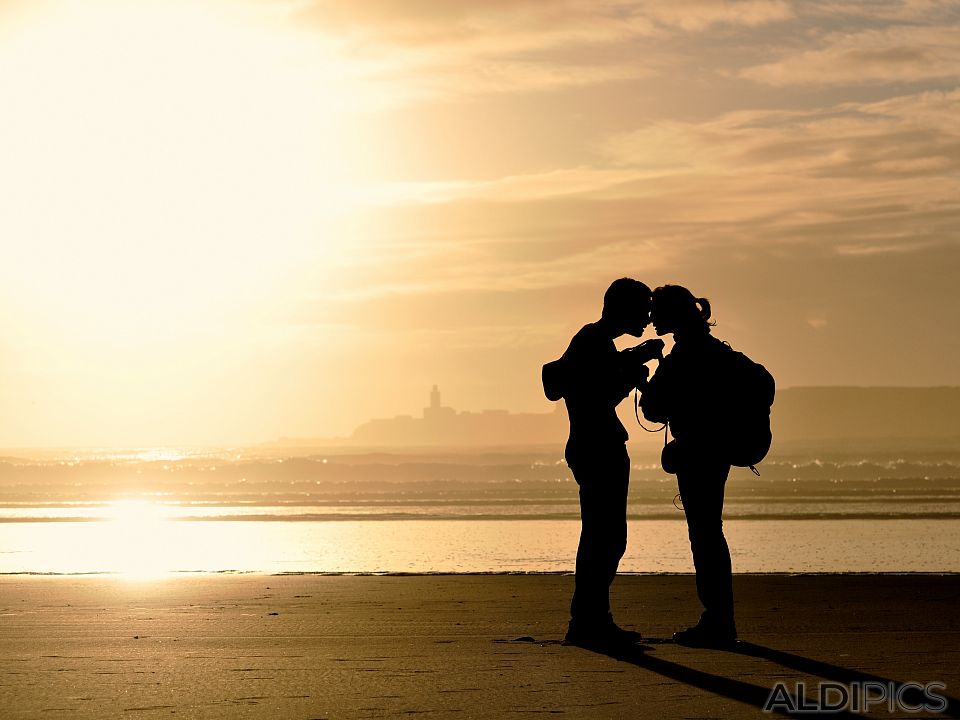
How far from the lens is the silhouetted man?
6.87m

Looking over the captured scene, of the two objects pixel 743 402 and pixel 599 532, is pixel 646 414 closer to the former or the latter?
pixel 743 402

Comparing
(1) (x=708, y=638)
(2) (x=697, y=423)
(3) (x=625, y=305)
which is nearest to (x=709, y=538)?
(1) (x=708, y=638)

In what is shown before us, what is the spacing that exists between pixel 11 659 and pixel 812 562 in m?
9.21

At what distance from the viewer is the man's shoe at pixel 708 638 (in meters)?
6.87

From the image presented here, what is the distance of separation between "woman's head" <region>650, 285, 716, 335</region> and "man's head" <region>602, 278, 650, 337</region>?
8 cm

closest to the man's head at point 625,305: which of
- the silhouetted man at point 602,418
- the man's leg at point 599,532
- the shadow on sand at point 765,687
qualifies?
the silhouetted man at point 602,418

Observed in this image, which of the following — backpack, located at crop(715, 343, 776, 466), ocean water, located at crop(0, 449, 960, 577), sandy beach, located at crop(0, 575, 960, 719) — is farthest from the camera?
ocean water, located at crop(0, 449, 960, 577)

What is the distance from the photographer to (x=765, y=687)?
5523 millimetres

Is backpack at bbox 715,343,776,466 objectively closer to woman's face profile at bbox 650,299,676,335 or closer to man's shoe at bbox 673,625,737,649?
woman's face profile at bbox 650,299,676,335

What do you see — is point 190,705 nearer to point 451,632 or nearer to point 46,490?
point 451,632

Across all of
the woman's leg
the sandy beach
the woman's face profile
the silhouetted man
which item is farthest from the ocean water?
the woman's face profile

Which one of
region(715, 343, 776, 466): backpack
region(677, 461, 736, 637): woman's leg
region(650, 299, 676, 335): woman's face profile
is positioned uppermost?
region(650, 299, 676, 335): woman's face profile

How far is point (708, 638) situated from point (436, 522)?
1652 centimetres

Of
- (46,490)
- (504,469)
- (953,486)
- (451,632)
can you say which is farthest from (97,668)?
(504,469)
